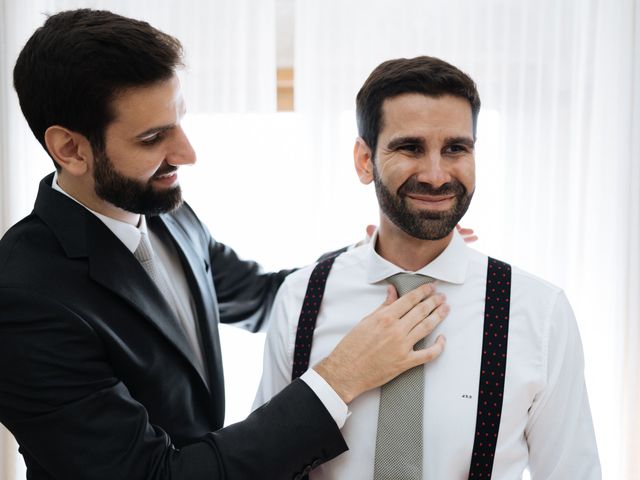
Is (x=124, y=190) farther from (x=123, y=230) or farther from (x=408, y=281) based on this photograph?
(x=408, y=281)

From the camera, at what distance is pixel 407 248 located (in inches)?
56.3

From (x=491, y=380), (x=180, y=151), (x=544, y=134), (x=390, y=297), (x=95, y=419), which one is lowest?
(x=95, y=419)

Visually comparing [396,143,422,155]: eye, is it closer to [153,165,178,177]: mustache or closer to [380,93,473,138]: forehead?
[380,93,473,138]: forehead

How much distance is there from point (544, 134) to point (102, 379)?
6.98ft

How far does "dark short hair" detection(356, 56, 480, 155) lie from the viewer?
1.32m

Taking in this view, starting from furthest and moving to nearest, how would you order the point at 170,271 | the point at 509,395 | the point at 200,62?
1. the point at 200,62
2. the point at 170,271
3. the point at 509,395

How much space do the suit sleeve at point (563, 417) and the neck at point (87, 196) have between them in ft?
3.20

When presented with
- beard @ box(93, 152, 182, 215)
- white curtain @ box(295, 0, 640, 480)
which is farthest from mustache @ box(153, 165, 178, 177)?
white curtain @ box(295, 0, 640, 480)

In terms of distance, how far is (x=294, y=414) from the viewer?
53.0 inches

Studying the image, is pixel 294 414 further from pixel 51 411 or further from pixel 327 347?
pixel 51 411

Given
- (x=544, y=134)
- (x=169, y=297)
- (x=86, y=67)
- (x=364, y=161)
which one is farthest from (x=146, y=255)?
(x=544, y=134)

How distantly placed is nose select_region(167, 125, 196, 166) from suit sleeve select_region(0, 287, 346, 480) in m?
0.41

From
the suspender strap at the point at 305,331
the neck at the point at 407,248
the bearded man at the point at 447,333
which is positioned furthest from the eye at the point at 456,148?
the suspender strap at the point at 305,331

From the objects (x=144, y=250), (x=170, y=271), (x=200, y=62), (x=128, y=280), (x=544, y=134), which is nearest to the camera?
(x=128, y=280)
